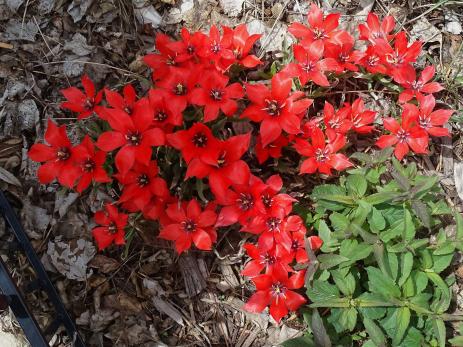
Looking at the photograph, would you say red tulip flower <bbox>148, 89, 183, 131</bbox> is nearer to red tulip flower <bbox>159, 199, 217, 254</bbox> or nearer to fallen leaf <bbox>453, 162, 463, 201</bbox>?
red tulip flower <bbox>159, 199, 217, 254</bbox>

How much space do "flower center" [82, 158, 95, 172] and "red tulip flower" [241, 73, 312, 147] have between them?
52 centimetres

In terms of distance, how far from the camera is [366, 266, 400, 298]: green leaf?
5.39 feet

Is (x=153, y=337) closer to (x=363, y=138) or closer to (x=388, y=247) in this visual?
(x=388, y=247)

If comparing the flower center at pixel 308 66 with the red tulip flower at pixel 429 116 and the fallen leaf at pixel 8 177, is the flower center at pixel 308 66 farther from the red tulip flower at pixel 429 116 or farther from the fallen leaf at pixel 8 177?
the fallen leaf at pixel 8 177

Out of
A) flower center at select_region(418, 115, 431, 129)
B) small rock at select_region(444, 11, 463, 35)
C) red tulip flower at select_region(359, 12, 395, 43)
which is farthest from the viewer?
small rock at select_region(444, 11, 463, 35)

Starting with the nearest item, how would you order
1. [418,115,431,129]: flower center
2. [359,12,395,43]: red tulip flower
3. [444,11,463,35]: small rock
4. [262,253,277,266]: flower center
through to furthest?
[262,253,277,266]: flower center
[418,115,431,129]: flower center
[359,12,395,43]: red tulip flower
[444,11,463,35]: small rock

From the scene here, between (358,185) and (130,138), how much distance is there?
78cm

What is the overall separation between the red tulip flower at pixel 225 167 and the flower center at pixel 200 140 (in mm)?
37

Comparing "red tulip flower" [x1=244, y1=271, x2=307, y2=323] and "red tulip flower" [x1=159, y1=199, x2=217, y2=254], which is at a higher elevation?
"red tulip flower" [x1=159, y1=199, x2=217, y2=254]

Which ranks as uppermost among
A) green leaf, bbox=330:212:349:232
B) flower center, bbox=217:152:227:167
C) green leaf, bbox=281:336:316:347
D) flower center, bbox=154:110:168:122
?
flower center, bbox=154:110:168:122

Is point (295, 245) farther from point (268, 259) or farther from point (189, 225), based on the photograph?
point (189, 225)

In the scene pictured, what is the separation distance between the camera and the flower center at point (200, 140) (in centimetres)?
154

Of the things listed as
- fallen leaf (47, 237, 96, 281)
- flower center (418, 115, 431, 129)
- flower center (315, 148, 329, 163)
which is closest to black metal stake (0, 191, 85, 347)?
fallen leaf (47, 237, 96, 281)

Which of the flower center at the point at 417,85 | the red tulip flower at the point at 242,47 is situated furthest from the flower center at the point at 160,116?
the flower center at the point at 417,85
